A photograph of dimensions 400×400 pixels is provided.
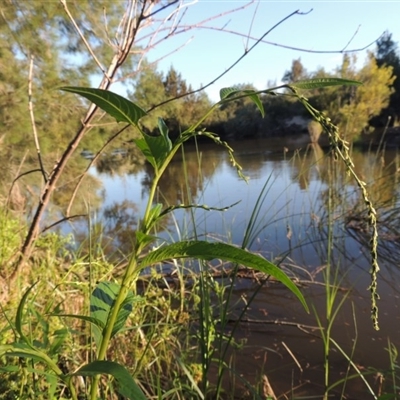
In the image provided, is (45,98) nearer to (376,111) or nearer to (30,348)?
(30,348)

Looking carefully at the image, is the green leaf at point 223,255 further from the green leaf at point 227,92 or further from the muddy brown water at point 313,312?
the muddy brown water at point 313,312

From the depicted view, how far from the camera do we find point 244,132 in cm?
1780

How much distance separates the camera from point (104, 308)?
311 mm

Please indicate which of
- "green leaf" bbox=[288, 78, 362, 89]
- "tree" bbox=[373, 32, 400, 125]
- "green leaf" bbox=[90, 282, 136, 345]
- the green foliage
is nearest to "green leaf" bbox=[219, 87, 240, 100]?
"green leaf" bbox=[288, 78, 362, 89]

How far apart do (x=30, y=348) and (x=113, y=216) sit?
3311 mm

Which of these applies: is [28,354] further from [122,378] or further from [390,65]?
[390,65]

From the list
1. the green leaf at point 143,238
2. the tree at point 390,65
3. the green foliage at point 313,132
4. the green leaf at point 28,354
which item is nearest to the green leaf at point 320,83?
the green leaf at point 143,238

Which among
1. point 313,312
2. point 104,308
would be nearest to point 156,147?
point 104,308

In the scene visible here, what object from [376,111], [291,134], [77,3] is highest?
[77,3]

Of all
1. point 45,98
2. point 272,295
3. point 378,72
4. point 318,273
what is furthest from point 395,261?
point 378,72

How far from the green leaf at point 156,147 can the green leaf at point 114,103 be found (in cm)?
2

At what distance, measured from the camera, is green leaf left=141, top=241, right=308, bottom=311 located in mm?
208

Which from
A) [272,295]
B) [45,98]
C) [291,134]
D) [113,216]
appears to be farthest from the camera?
[291,134]

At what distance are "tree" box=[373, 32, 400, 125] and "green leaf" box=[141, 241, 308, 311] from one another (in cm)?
1500
